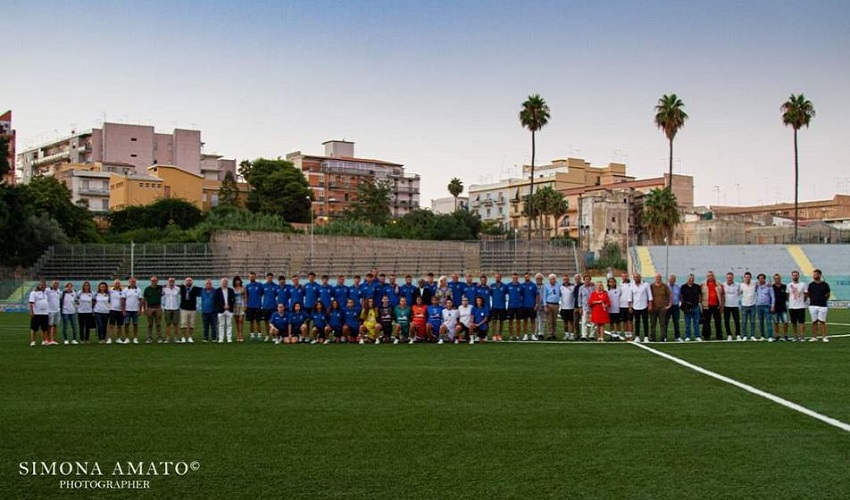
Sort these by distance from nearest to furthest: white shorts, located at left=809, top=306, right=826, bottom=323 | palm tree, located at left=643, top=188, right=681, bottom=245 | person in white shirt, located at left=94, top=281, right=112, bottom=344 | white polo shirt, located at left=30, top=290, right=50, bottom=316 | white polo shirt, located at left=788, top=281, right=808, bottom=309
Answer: white polo shirt, located at left=30, top=290, right=50, bottom=316
white shorts, located at left=809, top=306, right=826, bottom=323
white polo shirt, located at left=788, top=281, right=808, bottom=309
person in white shirt, located at left=94, top=281, right=112, bottom=344
palm tree, located at left=643, top=188, right=681, bottom=245

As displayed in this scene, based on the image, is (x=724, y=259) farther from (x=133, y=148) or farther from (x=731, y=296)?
(x=133, y=148)

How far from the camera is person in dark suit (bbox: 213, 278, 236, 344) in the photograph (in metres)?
A: 20.3

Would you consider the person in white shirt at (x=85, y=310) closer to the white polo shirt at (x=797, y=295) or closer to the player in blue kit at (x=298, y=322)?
the player in blue kit at (x=298, y=322)

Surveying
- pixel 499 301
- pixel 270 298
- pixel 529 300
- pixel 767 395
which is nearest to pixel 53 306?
pixel 270 298

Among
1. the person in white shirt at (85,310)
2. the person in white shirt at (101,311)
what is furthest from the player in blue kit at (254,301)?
the person in white shirt at (85,310)

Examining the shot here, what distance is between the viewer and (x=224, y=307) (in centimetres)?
2034

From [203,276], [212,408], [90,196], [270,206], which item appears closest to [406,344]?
[212,408]

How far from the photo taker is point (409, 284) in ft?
67.4

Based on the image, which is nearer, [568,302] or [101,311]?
[101,311]

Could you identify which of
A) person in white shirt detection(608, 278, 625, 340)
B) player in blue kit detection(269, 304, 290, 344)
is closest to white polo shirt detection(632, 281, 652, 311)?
person in white shirt detection(608, 278, 625, 340)

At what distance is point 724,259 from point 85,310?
141 feet

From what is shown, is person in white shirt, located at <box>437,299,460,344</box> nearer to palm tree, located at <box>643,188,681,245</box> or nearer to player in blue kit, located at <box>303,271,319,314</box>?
player in blue kit, located at <box>303,271,319,314</box>

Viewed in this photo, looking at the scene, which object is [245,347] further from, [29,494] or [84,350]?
[29,494]

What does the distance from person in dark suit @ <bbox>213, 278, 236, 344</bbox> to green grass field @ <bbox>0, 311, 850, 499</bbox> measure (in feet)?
16.2
